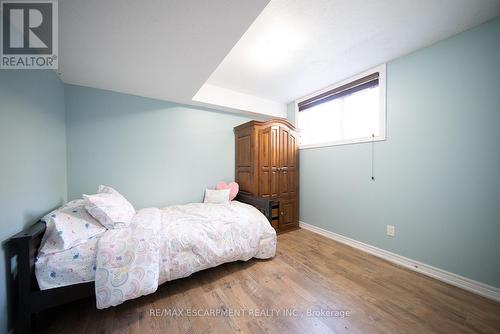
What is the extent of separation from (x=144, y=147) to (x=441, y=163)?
360 cm

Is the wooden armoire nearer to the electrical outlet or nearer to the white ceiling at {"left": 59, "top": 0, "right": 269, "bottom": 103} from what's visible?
the white ceiling at {"left": 59, "top": 0, "right": 269, "bottom": 103}

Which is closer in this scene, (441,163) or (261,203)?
(441,163)

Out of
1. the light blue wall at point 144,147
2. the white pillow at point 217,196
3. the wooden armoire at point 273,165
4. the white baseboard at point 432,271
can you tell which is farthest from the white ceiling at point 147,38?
the white baseboard at point 432,271

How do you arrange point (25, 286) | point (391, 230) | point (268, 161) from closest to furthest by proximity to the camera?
point (25, 286), point (391, 230), point (268, 161)

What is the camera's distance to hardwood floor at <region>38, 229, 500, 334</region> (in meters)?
1.21

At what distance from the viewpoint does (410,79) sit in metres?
1.97

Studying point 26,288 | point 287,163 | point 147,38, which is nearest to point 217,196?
point 287,163

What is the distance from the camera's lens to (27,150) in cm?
128

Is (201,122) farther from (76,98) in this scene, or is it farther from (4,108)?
(4,108)

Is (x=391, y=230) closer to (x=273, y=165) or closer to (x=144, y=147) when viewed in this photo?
(x=273, y=165)

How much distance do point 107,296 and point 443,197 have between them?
311 centimetres

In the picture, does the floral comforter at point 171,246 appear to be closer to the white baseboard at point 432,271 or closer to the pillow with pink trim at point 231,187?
the pillow with pink trim at point 231,187

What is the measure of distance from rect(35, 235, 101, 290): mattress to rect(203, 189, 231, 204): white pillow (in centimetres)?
156

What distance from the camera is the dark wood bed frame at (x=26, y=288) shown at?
3.42 feet
